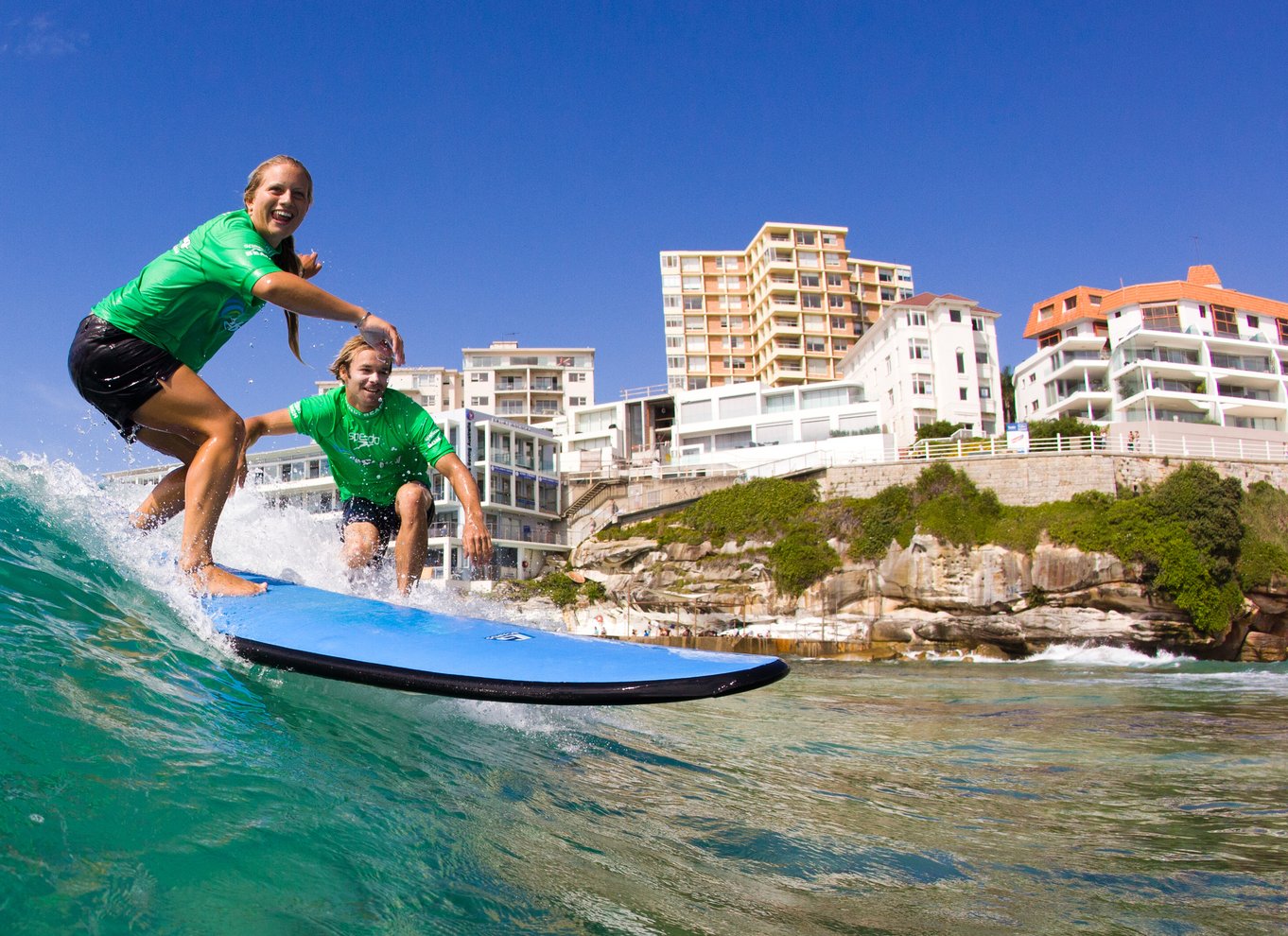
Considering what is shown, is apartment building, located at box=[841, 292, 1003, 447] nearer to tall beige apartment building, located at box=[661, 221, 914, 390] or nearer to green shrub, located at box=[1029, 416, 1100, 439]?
green shrub, located at box=[1029, 416, 1100, 439]

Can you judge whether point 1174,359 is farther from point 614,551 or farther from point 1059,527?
point 614,551

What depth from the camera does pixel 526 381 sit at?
6894 centimetres

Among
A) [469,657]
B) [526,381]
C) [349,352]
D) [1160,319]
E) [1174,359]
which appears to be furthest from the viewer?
[526,381]

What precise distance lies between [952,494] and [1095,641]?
6509 millimetres

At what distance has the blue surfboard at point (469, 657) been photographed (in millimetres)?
2605

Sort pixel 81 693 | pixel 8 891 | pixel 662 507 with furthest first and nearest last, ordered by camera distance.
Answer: pixel 662 507 → pixel 81 693 → pixel 8 891

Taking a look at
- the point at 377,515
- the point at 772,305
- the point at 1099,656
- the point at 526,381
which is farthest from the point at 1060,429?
the point at 526,381

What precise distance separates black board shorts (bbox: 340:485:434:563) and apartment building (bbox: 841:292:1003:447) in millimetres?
41483

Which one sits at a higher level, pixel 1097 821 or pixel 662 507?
pixel 662 507

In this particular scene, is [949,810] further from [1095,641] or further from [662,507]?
[662,507]

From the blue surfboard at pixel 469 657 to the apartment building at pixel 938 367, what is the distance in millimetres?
43092

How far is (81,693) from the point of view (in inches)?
89.9

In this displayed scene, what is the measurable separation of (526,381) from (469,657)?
6715cm

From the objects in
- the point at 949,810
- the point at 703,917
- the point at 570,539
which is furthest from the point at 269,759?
the point at 570,539
